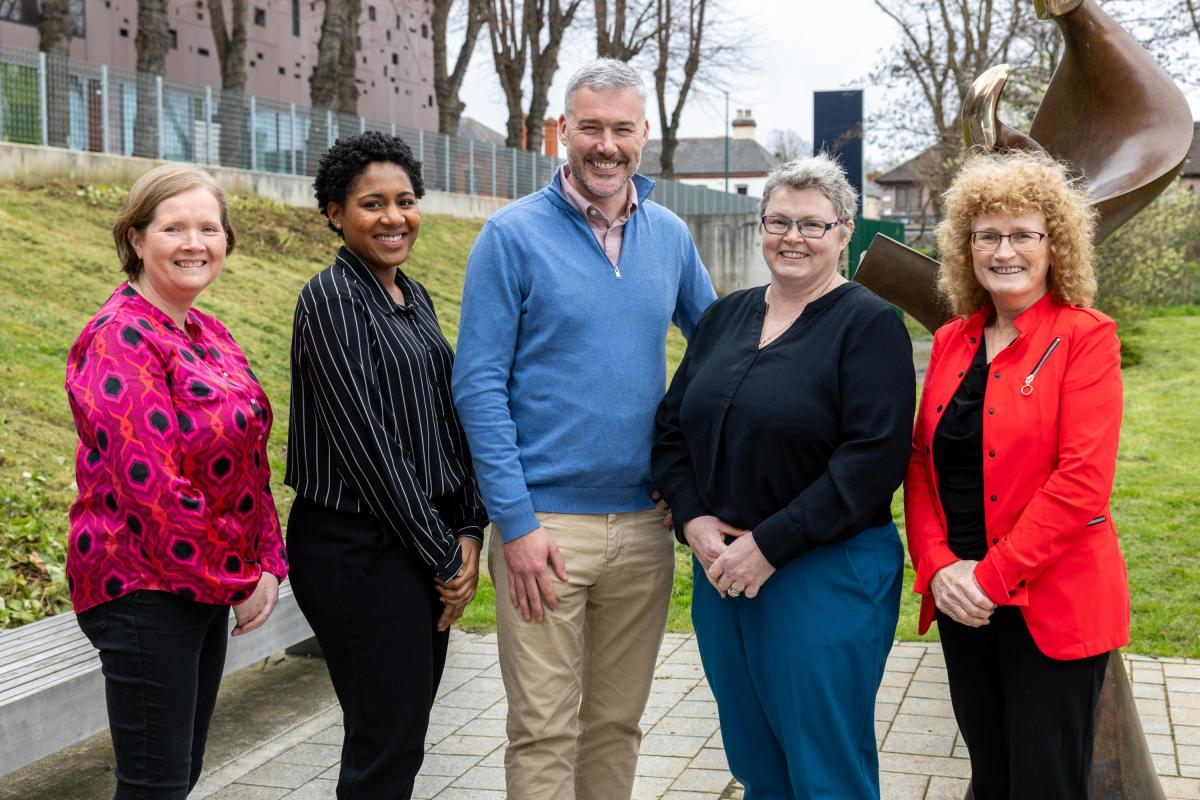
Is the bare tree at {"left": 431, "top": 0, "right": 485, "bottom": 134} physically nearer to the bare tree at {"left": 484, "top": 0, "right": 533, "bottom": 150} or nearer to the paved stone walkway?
the bare tree at {"left": 484, "top": 0, "right": 533, "bottom": 150}

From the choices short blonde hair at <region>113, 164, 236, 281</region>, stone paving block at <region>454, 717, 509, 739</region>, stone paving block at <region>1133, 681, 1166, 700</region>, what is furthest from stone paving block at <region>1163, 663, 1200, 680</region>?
short blonde hair at <region>113, 164, 236, 281</region>

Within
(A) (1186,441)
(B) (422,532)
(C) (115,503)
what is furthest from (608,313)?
(A) (1186,441)

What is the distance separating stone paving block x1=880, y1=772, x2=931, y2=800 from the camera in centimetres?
427

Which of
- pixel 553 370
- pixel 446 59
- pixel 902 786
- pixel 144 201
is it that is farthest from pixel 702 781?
pixel 446 59

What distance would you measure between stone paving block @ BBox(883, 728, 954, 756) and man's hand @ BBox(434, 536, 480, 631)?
2.18m

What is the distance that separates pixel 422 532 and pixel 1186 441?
11052 millimetres

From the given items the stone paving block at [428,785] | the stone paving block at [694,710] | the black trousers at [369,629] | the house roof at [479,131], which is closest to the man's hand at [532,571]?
the black trousers at [369,629]

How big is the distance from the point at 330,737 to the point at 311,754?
0.59 feet

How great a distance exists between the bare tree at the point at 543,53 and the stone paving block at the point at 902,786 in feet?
95.1

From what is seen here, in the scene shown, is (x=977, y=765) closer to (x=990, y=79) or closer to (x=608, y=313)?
(x=608, y=313)

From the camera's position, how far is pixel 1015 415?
9.68ft

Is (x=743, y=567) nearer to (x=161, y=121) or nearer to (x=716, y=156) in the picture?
(x=161, y=121)

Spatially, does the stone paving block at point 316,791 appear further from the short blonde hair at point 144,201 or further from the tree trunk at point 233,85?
the tree trunk at point 233,85

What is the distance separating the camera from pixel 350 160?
129 inches
